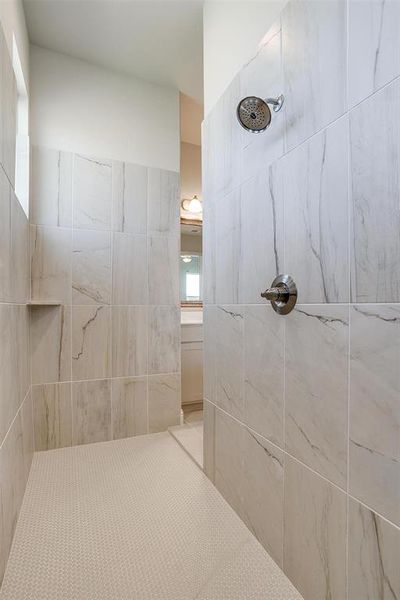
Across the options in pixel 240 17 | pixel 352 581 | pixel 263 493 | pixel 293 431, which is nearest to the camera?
pixel 352 581

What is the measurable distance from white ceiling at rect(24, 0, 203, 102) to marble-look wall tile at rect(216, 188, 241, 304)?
1126 millimetres

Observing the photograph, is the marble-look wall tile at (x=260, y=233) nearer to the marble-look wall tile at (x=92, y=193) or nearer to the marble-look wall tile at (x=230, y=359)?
the marble-look wall tile at (x=230, y=359)

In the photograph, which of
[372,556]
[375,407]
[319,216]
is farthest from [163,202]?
[372,556]

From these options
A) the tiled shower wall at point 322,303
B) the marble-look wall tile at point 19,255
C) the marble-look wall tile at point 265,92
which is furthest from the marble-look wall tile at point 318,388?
the marble-look wall tile at point 19,255

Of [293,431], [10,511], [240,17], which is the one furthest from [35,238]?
[293,431]

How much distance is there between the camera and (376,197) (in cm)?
73

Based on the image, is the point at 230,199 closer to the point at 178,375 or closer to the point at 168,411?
the point at 178,375

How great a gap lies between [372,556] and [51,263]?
189 cm

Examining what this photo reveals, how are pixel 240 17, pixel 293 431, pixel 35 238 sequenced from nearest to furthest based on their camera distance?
pixel 293 431 → pixel 240 17 → pixel 35 238

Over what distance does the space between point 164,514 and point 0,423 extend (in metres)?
0.75

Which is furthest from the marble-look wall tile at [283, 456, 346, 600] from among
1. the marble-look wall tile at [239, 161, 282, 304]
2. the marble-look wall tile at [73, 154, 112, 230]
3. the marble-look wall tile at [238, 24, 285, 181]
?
the marble-look wall tile at [73, 154, 112, 230]

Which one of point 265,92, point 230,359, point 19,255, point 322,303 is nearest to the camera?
point 322,303

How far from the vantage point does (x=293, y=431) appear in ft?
3.25

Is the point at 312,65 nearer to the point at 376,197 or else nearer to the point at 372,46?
the point at 372,46
